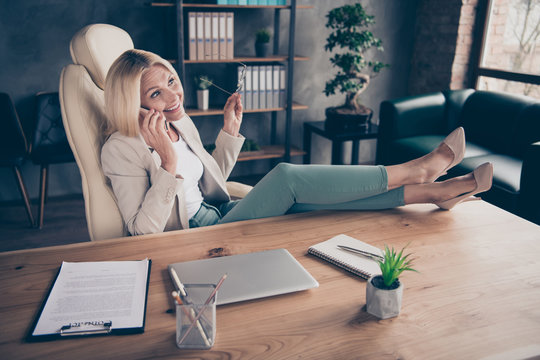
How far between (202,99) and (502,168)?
2044 millimetres

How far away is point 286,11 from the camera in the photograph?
12.0ft

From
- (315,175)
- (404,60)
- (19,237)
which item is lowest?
(19,237)

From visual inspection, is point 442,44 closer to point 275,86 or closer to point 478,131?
point 478,131

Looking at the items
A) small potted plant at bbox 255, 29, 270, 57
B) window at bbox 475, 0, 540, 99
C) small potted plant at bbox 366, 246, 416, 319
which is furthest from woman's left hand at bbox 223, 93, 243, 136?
window at bbox 475, 0, 540, 99

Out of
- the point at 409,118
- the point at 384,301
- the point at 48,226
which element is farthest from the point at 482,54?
the point at 48,226

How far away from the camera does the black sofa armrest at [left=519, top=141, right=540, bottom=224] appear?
2312mm

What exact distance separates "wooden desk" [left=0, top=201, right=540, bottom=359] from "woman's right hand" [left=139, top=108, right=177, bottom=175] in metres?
0.23

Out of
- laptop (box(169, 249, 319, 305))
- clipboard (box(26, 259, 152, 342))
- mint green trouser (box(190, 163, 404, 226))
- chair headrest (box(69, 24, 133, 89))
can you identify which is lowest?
clipboard (box(26, 259, 152, 342))

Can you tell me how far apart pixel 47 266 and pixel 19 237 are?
1847 millimetres

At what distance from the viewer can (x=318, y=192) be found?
1.52m

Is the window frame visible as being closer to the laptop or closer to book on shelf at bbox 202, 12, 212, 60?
book on shelf at bbox 202, 12, 212, 60

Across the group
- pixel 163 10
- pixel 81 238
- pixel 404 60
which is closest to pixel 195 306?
pixel 81 238

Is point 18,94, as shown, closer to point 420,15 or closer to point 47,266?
point 47,266

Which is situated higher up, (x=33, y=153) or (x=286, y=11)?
(x=286, y=11)
